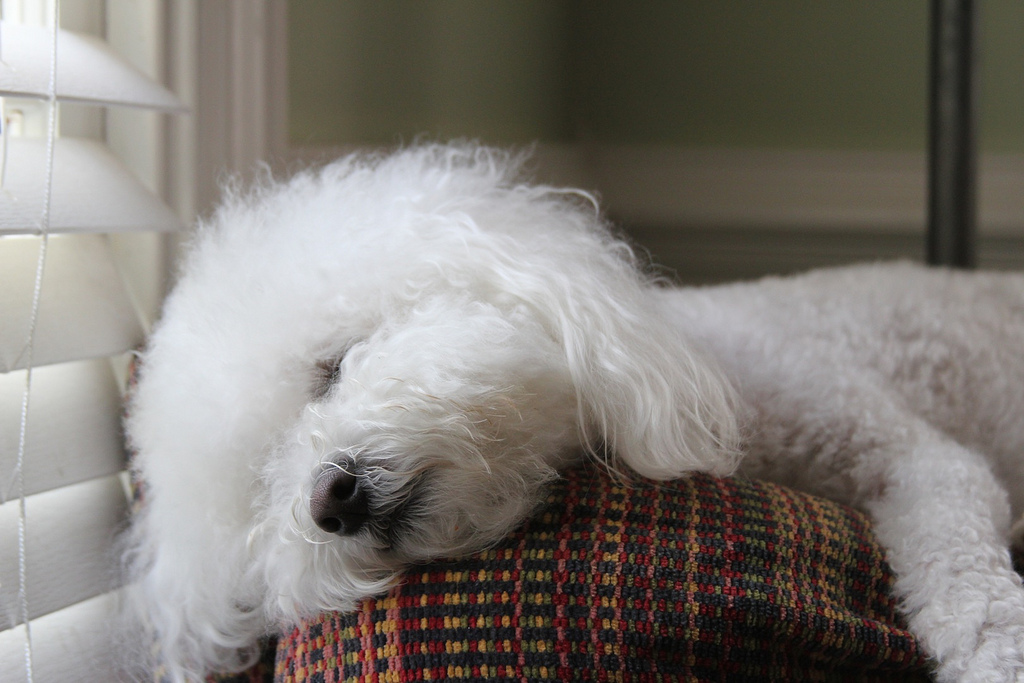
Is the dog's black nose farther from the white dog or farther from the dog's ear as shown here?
the dog's ear

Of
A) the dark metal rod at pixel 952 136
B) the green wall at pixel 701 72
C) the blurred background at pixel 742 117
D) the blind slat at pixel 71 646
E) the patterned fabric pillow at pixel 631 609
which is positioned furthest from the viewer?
the blurred background at pixel 742 117

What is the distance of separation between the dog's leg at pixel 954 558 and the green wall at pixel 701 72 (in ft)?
4.70

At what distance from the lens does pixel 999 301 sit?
1239 mm

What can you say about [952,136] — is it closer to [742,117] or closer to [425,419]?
[742,117]

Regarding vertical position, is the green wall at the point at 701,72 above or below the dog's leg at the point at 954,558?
above

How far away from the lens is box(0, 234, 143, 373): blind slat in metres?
0.79

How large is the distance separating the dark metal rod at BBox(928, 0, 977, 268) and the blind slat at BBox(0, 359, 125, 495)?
169 cm

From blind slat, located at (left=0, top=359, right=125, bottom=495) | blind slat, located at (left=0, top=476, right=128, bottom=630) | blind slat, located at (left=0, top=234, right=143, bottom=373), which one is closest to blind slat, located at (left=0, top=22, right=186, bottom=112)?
blind slat, located at (left=0, top=234, right=143, bottom=373)

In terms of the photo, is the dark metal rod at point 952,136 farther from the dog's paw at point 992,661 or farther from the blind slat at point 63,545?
the blind slat at point 63,545

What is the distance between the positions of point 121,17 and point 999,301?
1.27 m

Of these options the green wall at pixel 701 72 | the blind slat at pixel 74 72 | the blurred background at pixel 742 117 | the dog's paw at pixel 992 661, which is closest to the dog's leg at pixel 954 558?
the dog's paw at pixel 992 661

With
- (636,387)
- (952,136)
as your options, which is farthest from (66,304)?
(952,136)

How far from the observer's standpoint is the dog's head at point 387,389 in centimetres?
68

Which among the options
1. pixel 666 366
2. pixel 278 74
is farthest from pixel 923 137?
pixel 666 366
